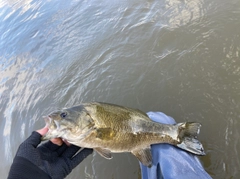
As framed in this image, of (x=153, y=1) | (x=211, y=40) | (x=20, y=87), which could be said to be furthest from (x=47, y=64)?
(x=211, y=40)

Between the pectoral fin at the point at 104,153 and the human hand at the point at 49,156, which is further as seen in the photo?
the pectoral fin at the point at 104,153

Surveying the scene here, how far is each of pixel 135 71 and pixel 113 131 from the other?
2544mm

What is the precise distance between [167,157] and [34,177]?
1.59 metres

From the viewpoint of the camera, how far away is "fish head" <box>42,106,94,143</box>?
98.0 inches

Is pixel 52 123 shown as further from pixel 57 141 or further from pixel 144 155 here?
pixel 144 155

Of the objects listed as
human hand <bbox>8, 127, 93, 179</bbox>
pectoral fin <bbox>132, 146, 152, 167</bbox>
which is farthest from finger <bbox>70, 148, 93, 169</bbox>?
pectoral fin <bbox>132, 146, 152, 167</bbox>

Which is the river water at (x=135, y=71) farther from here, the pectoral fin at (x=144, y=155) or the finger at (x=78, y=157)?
the finger at (x=78, y=157)

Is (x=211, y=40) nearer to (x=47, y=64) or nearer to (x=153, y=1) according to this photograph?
(x=153, y=1)

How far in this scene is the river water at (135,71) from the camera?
3.77m

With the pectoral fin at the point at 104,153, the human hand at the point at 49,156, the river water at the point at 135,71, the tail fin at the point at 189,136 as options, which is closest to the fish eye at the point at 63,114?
the human hand at the point at 49,156

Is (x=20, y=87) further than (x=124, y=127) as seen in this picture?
Yes

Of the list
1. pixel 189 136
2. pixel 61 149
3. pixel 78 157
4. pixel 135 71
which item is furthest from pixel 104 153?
pixel 135 71

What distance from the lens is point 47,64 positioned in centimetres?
678

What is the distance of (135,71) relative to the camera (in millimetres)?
5047
